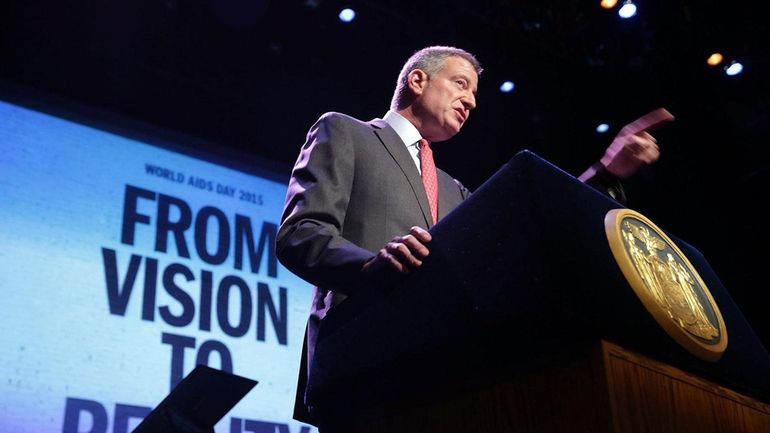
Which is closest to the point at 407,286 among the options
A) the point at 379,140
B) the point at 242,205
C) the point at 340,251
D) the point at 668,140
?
the point at 340,251

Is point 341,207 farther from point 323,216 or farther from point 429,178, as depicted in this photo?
point 429,178

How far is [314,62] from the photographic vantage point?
4.38 m

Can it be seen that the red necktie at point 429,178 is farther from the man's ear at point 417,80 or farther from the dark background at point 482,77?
the dark background at point 482,77

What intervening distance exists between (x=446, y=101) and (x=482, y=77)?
3042mm

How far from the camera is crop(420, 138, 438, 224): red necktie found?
4.74 feet

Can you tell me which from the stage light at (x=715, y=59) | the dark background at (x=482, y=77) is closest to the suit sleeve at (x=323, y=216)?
the dark background at (x=482, y=77)

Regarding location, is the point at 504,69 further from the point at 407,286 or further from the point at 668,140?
the point at 407,286

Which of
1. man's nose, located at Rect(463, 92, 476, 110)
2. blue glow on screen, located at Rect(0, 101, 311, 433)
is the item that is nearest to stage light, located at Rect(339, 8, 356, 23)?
blue glow on screen, located at Rect(0, 101, 311, 433)

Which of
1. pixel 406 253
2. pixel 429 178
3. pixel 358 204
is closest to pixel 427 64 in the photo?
pixel 429 178

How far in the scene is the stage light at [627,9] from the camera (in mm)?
4246

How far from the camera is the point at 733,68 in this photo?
4.55 m

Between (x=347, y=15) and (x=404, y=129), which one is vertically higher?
(x=347, y=15)

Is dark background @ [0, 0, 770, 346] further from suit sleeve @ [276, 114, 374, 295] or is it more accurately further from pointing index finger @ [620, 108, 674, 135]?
pointing index finger @ [620, 108, 674, 135]

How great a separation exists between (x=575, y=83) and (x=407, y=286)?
4156 mm
